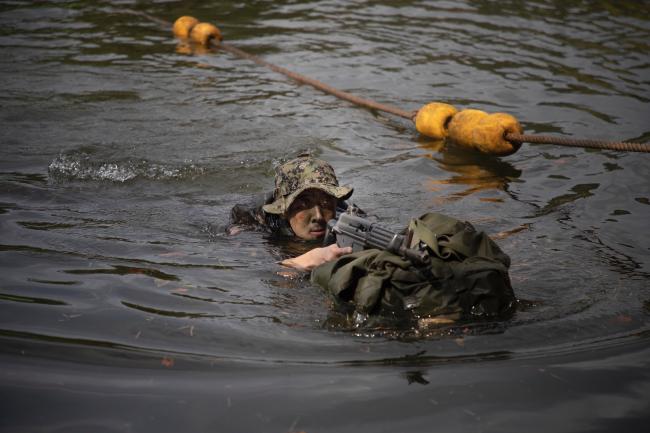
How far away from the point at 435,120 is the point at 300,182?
10.6 ft

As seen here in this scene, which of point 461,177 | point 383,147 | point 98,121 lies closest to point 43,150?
point 98,121

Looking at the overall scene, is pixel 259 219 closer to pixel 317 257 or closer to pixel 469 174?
pixel 317 257

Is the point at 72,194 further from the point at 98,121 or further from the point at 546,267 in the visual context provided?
the point at 546,267

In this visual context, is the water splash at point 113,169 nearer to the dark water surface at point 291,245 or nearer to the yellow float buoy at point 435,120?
the dark water surface at point 291,245

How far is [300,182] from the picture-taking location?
5.66m

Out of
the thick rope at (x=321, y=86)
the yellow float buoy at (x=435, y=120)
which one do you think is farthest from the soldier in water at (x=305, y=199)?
the thick rope at (x=321, y=86)

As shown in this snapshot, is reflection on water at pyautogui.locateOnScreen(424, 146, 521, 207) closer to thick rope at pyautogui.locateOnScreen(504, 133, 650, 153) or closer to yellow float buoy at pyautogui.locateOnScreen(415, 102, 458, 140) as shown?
yellow float buoy at pyautogui.locateOnScreen(415, 102, 458, 140)

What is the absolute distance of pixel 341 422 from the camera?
130 inches

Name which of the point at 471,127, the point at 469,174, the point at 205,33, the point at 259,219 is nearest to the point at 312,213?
the point at 259,219

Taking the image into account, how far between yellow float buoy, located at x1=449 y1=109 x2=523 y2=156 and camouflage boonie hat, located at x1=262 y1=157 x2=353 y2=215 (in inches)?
96.7

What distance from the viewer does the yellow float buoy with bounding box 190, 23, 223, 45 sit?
41.0ft

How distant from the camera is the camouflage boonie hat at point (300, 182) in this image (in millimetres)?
5527

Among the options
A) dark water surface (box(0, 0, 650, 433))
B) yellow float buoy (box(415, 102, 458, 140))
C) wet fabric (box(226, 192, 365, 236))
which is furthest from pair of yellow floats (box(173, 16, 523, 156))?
wet fabric (box(226, 192, 365, 236))

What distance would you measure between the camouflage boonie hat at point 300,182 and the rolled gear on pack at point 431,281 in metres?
1.33
